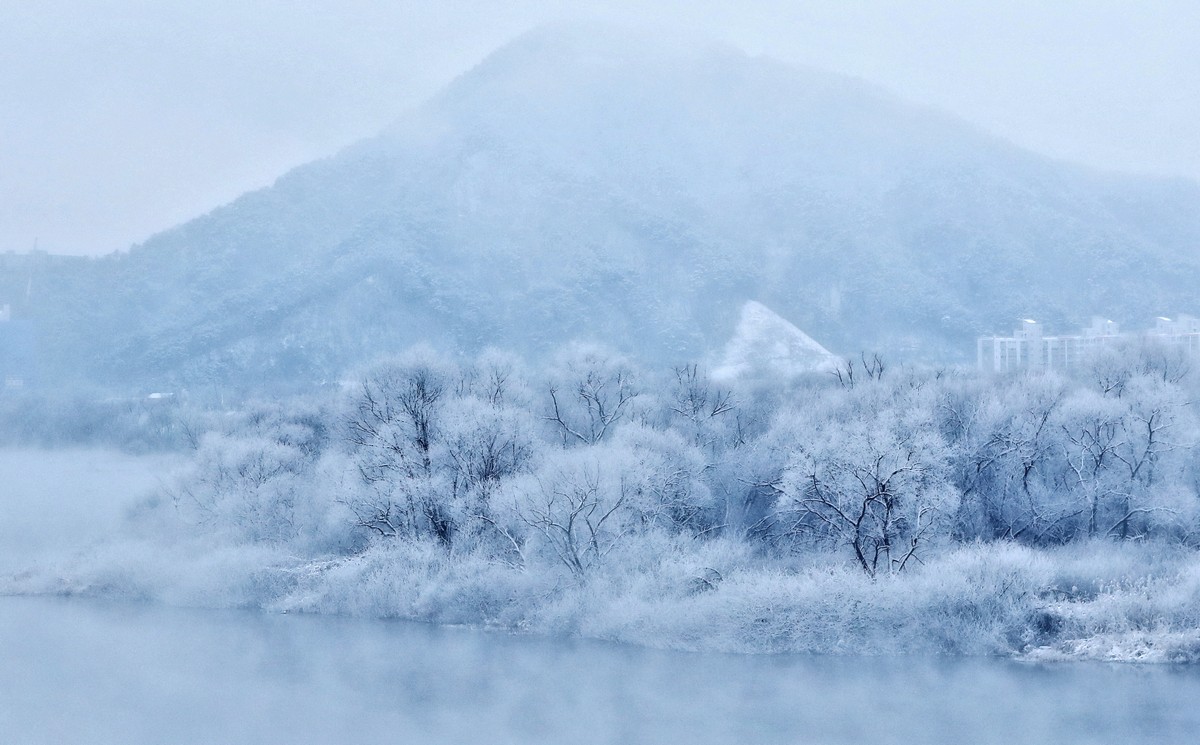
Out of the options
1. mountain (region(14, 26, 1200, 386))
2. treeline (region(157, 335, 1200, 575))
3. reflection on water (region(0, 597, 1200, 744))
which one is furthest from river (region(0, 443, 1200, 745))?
mountain (region(14, 26, 1200, 386))

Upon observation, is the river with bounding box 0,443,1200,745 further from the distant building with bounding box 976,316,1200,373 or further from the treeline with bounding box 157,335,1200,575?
the distant building with bounding box 976,316,1200,373

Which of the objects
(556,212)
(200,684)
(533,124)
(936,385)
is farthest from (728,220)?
(200,684)

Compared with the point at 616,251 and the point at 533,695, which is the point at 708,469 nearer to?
the point at 533,695

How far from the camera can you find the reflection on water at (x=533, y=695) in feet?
70.5

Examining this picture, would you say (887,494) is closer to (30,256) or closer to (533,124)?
(30,256)

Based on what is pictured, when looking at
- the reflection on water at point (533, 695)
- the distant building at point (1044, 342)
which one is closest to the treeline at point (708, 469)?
the reflection on water at point (533, 695)

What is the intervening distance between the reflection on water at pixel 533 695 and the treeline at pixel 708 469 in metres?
4.03

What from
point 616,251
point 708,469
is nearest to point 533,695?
point 708,469

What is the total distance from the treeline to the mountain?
172 ft

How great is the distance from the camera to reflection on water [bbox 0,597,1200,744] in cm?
2150

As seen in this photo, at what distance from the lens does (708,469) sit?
3809 cm

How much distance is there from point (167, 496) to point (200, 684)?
69.2 feet

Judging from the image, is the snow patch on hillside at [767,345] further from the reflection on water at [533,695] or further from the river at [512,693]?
the reflection on water at [533,695]

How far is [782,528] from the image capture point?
34.6 meters
